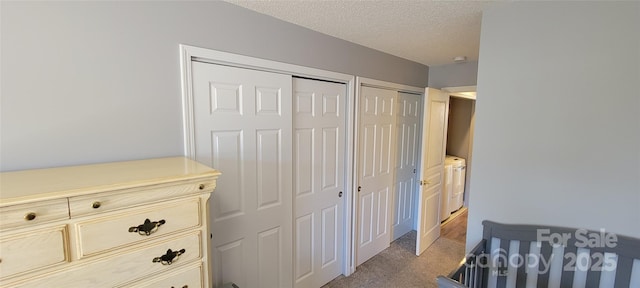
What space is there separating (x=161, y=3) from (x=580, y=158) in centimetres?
234

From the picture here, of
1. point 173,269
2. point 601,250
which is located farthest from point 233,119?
point 601,250

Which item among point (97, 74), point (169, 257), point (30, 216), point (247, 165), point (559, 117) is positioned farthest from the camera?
point (247, 165)

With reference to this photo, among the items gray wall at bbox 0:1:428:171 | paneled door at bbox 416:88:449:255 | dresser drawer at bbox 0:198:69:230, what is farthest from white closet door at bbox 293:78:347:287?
dresser drawer at bbox 0:198:69:230

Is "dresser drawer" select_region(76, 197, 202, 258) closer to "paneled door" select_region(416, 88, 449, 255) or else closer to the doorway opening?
"paneled door" select_region(416, 88, 449, 255)

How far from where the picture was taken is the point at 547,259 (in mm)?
1545

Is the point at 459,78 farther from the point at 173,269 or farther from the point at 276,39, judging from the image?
the point at 173,269

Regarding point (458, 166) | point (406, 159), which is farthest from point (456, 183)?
point (406, 159)

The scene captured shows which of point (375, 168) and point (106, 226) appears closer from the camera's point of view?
point (106, 226)

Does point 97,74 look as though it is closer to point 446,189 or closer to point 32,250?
point 32,250

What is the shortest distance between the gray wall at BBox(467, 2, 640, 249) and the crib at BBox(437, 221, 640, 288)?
0.20 ft

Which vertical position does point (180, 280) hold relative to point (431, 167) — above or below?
below

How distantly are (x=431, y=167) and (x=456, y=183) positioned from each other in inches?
57.7

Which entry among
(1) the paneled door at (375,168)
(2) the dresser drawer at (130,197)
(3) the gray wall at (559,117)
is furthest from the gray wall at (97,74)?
(3) the gray wall at (559,117)

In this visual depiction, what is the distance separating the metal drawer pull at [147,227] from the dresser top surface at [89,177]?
165mm
